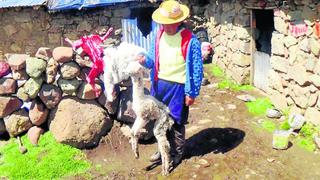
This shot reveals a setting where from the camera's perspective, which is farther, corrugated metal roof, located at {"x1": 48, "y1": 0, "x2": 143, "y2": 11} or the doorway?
corrugated metal roof, located at {"x1": 48, "y1": 0, "x2": 143, "y2": 11}

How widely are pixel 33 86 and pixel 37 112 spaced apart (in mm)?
470

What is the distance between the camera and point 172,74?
5.06 metres

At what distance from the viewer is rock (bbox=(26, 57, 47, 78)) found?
18.8 feet

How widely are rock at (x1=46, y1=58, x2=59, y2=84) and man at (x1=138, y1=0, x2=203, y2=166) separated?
5.28 feet

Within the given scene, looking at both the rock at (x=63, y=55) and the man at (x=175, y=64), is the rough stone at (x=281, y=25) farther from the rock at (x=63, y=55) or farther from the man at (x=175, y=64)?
the rock at (x=63, y=55)

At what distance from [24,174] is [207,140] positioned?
9.57ft

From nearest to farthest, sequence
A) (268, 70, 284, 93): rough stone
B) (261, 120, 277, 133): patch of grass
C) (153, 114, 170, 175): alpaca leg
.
A: 1. (153, 114, 170, 175): alpaca leg
2. (261, 120, 277, 133): patch of grass
3. (268, 70, 284, 93): rough stone

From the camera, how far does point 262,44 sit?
8.76 metres

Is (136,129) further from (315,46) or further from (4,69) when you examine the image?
(315,46)

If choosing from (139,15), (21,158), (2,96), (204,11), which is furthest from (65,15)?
(21,158)

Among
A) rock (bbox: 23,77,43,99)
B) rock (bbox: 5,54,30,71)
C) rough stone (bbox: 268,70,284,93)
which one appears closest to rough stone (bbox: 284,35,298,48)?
rough stone (bbox: 268,70,284,93)

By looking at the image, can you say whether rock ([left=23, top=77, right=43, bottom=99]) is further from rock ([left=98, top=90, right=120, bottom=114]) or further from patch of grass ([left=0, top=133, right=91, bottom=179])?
rock ([left=98, top=90, right=120, bottom=114])

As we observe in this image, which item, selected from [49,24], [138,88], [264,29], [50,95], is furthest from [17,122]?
[264,29]

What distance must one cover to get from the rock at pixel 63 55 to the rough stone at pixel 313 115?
160 inches
